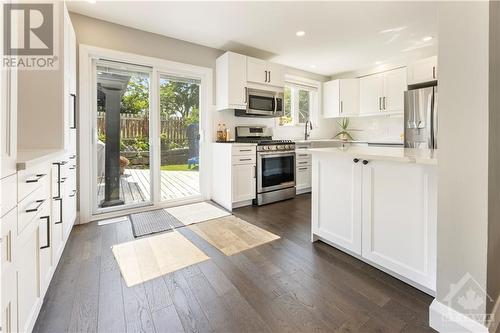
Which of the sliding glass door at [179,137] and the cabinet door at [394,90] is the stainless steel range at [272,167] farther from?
the cabinet door at [394,90]

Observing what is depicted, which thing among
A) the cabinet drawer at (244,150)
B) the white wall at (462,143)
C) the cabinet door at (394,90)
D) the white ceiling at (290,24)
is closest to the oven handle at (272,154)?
the cabinet drawer at (244,150)

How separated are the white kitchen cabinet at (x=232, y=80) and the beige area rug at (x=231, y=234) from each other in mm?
1829

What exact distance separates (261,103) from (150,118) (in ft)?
5.89

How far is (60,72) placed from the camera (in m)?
2.11

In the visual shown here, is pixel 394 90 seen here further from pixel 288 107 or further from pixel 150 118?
pixel 150 118

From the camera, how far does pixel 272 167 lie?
4.02 metres

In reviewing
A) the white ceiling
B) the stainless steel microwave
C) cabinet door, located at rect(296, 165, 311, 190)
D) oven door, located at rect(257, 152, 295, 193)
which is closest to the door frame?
the white ceiling

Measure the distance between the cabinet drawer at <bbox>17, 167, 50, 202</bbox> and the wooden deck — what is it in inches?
83.2

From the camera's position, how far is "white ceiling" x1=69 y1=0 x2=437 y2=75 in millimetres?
2770

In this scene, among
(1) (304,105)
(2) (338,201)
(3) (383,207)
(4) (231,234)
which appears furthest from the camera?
(1) (304,105)

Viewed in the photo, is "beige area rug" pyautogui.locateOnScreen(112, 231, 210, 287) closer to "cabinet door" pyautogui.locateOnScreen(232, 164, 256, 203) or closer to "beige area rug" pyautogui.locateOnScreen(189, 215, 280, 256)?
"beige area rug" pyautogui.locateOnScreen(189, 215, 280, 256)

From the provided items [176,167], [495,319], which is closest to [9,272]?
[495,319]

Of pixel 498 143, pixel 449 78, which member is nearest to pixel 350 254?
pixel 498 143

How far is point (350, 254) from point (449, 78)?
1.51 metres
